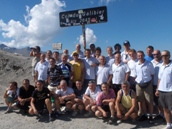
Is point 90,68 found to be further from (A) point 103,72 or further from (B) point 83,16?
(B) point 83,16

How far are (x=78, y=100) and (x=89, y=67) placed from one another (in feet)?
4.46

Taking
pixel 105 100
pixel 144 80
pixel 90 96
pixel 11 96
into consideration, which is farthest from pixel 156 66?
pixel 11 96

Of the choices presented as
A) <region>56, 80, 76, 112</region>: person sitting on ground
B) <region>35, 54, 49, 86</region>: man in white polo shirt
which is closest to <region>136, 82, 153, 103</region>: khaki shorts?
<region>56, 80, 76, 112</region>: person sitting on ground

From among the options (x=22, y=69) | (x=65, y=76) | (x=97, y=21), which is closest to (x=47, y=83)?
(x=65, y=76)

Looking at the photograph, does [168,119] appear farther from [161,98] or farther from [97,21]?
[97,21]

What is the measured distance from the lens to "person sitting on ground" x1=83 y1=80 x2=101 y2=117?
7.80 m

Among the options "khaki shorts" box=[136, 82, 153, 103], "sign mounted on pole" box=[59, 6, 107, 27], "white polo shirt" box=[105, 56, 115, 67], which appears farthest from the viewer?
"sign mounted on pole" box=[59, 6, 107, 27]

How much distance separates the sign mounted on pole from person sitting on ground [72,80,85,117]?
5.24 meters

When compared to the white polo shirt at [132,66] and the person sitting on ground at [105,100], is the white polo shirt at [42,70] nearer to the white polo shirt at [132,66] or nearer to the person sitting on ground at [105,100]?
the person sitting on ground at [105,100]

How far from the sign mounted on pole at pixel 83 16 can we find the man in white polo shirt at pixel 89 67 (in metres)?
4.40

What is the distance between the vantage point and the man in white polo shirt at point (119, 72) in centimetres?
759

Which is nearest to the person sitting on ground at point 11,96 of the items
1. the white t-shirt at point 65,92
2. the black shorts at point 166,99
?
the white t-shirt at point 65,92

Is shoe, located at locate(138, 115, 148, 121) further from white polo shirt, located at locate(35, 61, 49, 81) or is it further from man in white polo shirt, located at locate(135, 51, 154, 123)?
white polo shirt, located at locate(35, 61, 49, 81)

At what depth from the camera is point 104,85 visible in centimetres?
741
